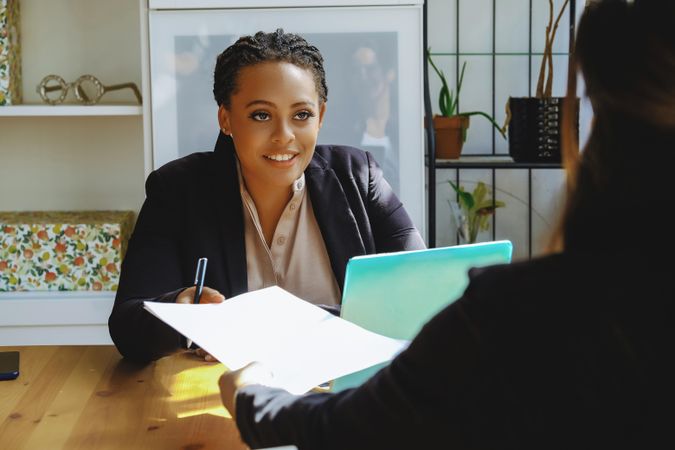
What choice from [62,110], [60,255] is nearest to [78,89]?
[62,110]

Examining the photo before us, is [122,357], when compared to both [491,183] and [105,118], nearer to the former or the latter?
[105,118]

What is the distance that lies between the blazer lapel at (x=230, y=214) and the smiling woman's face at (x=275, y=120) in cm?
5

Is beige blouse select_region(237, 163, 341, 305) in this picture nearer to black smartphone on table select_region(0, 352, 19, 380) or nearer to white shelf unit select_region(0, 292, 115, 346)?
black smartphone on table select_region(0, 352, 19, 380)

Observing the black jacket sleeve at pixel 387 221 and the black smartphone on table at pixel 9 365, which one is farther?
the black jacket sleeve at pixel 387 221

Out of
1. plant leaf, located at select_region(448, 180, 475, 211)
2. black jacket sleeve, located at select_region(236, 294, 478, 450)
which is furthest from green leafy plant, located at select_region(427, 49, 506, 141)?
black jacket sleeve, located at select_region(236, 294, 478, 450)

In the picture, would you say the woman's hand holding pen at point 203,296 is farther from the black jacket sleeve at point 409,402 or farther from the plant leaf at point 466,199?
the plant leaf at point 466,199

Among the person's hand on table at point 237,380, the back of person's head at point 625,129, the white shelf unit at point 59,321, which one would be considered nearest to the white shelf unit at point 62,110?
the white shelf unit at point 59,321

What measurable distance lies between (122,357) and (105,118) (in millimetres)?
1755

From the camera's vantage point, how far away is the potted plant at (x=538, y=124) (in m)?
2.70

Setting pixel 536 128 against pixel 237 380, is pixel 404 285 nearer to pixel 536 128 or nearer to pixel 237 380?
pixel 237 380

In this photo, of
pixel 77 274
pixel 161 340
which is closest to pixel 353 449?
pixel 161 340

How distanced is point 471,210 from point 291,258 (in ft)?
4.53

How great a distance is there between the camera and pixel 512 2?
3131 mm

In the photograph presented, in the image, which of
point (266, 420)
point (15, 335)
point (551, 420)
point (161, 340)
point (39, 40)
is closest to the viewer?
point (551, 420)
